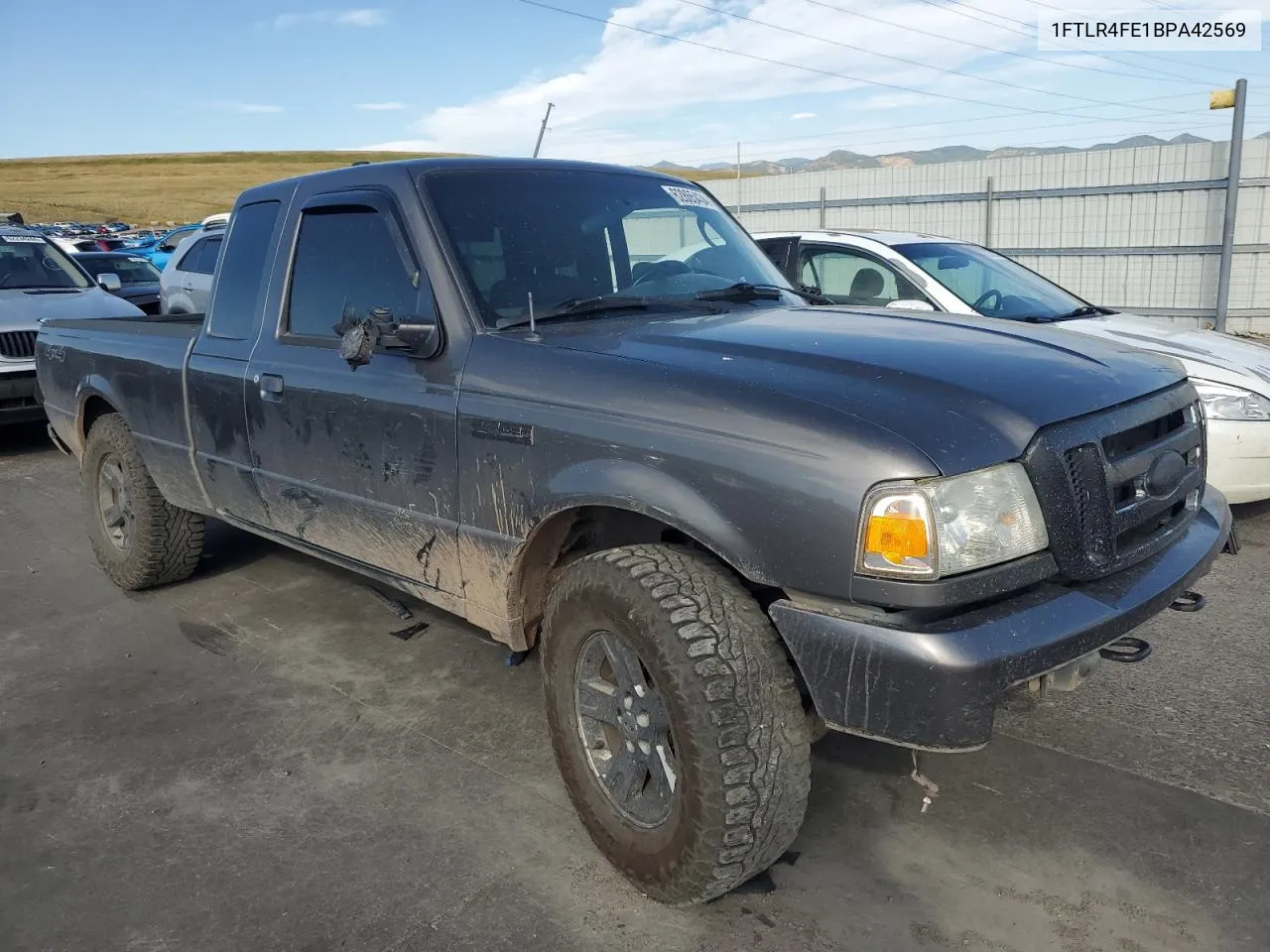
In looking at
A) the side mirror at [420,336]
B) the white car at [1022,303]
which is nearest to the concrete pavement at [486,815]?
the white car at [1022,303]

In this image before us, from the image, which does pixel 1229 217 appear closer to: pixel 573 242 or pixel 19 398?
pixel 573 242

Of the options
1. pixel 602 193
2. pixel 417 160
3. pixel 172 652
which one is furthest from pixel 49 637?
pixel 602 193

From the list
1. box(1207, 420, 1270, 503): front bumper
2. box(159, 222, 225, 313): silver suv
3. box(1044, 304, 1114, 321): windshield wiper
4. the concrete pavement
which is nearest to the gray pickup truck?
the concrete pavement

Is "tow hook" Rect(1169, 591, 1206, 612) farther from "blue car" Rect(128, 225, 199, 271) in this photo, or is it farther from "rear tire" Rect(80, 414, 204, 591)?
"blue car" Rect(128, 225, 199, 271)

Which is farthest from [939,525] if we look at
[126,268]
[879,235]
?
[126,268]

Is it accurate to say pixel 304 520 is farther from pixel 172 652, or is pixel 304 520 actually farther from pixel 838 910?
pixel 838 910

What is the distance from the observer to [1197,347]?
5871 mm

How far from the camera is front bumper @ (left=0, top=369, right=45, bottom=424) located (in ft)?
27.9

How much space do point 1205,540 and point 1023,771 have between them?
35.8 inches

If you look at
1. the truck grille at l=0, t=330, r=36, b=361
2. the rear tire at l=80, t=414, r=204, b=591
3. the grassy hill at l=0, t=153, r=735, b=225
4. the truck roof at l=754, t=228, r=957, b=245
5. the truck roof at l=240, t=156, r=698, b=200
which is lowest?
the rear tire at l=80, t=414, r=204, b=591

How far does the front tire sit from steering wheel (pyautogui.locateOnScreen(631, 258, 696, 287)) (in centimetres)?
119

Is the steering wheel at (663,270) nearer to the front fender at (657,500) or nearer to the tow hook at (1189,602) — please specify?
the front fender at (657,500)

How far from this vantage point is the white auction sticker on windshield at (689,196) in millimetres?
4027

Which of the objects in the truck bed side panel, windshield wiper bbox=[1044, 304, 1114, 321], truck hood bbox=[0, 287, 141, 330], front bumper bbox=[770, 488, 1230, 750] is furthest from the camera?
truck hood bbox=[0, 287, 141, 330]
